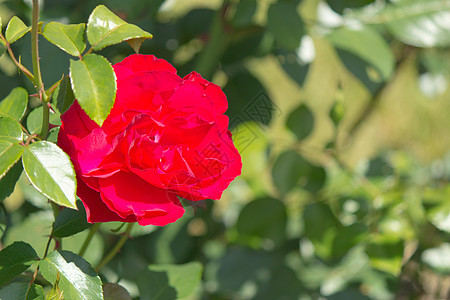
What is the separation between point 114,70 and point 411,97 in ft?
5.60

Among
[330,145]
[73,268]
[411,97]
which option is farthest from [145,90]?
[411,97]

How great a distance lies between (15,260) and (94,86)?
0.14 m

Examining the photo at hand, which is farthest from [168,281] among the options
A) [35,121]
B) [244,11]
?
[244,11]

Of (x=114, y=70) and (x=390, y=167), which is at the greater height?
(x=114, y=70)

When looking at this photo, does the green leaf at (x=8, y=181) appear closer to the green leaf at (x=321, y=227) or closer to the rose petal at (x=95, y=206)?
the rose petal at (x=95, y=206)

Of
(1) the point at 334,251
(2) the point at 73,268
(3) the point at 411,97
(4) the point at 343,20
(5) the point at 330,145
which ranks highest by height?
(2) the point at 73,268

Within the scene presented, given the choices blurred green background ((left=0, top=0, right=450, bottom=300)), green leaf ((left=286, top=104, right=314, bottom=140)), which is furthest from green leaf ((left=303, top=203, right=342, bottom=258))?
green leaf ((left=286, top=104, right=314, bottom=140))

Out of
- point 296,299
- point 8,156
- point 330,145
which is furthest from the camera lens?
point 296,299

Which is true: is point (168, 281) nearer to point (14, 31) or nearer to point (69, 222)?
point (69, 222)

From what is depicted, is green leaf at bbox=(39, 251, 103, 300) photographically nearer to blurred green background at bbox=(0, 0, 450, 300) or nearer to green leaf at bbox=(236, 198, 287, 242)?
blurred green background at bbox=(0, 0, 450, 300)

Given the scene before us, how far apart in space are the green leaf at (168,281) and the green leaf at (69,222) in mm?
115

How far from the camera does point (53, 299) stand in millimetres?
320

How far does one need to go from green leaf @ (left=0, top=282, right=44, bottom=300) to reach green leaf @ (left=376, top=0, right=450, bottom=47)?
607 mm

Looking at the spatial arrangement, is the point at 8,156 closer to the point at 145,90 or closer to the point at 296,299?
the point at 145,90
